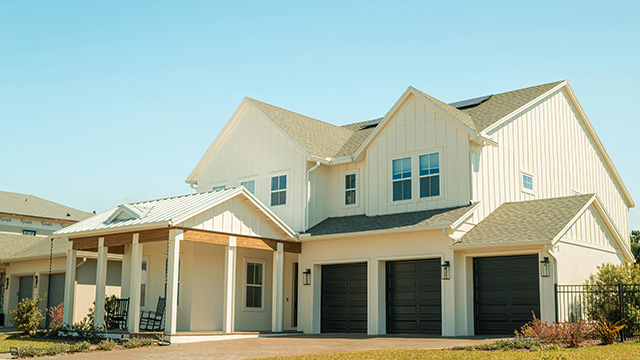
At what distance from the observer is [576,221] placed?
18.3m

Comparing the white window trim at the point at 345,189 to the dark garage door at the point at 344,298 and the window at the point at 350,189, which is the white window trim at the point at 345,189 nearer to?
the window at the point at 350,189

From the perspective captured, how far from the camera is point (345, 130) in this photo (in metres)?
27.4

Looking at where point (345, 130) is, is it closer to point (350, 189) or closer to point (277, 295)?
point (350, 189)

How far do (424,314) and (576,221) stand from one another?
17.3 feet

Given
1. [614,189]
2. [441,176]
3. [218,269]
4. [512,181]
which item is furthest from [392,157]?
[614,189]

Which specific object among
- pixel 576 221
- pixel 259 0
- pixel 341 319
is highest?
pixel 259 0

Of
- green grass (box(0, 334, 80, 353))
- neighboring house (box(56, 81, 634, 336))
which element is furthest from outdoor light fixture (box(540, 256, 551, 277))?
green grass (box(0, 334, 80, 353))

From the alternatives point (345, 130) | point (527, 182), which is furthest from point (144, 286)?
point (527, 182)

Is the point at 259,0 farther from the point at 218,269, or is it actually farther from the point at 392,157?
the point at 218,269

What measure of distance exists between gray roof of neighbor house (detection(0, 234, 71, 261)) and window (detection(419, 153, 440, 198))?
15.7 metres

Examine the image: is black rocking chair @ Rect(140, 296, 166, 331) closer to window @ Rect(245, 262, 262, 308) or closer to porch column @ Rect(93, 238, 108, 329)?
porch column @ Rect(93, 238, 108, 329)

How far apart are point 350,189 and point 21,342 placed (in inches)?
464

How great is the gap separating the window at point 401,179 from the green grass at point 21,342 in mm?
11334

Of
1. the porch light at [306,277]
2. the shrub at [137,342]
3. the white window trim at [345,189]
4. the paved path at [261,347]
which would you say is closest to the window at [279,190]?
the white window trim at [345,189]
